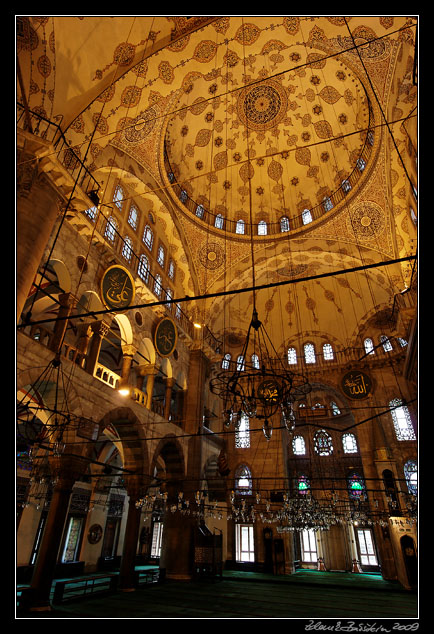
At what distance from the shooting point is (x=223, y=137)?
42.3 ft

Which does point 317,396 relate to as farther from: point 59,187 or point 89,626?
point 89,626

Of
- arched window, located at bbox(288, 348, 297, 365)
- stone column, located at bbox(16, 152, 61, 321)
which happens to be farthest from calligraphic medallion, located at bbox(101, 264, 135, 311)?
arched window, located at bbox(288, 348, 297, 365)

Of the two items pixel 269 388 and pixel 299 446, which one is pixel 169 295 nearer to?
pixel 269 388

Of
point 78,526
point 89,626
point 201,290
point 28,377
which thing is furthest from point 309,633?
point 78,526

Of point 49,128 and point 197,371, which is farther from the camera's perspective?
point 197,371

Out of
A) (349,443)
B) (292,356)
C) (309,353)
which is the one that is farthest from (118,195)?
(349,443)

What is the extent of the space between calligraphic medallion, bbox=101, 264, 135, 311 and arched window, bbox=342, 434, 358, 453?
1294 cm

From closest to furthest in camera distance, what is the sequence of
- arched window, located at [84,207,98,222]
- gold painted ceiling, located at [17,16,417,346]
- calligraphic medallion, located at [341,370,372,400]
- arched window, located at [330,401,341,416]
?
gold painted ceiling, located at [17,16,417,346]
arched window, located at [84,207,98,222]
calligraphic medallion, located at [341,370,372,400]
arched window, located at [330,401,341,416]

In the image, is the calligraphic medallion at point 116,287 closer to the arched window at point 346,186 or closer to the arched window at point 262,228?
the arched window at point 262,228

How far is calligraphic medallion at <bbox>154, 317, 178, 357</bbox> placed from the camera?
10.7 meters

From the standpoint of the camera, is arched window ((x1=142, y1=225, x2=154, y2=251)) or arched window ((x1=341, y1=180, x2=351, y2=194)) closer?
arched window ((x1=142, y1=225, x2=154, y2=251))

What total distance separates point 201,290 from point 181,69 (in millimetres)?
7402

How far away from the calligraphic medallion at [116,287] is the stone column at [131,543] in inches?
192

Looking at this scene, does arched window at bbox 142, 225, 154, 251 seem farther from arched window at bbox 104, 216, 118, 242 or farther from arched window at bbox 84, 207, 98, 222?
arched window at bbox 84, 207, 98, 222
